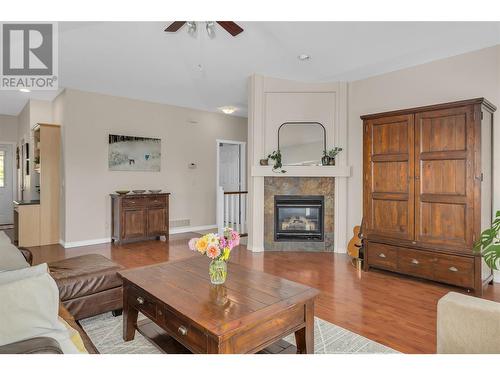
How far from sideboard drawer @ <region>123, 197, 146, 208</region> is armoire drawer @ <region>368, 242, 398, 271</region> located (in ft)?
12.7

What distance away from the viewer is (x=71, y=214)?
551 centimetres

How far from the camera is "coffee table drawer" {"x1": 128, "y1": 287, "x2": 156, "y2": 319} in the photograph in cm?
201

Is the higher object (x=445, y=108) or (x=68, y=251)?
(x=445, y=108)

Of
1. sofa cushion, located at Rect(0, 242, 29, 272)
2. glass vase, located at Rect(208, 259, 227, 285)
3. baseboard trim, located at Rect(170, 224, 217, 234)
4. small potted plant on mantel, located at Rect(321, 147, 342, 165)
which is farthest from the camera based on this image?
baseboard trim, located at Rect(170, 224, 217, 234)

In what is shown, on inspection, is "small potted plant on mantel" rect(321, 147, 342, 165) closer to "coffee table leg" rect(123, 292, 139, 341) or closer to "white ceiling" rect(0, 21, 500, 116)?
"white ceiling" rect(0, 21, 500, 116)

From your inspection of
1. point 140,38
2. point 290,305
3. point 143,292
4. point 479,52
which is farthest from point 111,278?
point 479,52

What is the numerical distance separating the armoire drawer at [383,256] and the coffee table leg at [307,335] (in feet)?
7.53

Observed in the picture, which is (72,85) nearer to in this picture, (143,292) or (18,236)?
(18,236)

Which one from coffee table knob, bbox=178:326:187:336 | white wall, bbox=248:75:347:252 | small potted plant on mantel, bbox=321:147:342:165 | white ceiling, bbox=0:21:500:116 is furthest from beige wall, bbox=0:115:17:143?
coffee table knob, bbox=178:326:187:336

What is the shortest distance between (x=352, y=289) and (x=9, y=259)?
3101 millimetres

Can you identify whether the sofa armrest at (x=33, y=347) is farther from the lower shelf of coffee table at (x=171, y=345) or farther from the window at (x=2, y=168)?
the window at (x=2, y=168)

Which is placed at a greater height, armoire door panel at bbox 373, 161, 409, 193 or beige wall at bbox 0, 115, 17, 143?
beige wall at bbox 0, 115, 17, 143

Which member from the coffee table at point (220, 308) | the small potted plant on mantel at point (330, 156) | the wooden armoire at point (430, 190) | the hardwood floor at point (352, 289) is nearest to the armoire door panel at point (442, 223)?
the wooden armoire at point (430, 190)
